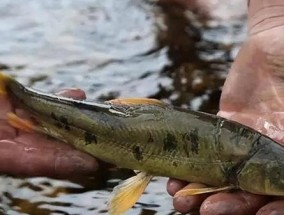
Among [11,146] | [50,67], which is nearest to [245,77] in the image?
[11,146]

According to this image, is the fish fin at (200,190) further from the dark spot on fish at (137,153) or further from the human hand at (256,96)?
the dark spot on fish at (137,153)

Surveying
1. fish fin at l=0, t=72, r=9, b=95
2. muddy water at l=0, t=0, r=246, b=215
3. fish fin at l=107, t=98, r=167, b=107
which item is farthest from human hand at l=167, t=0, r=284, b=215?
fish fin at l=0, t=72, r=9, b=95

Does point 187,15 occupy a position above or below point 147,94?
above

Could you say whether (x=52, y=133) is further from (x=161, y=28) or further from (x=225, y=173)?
(x=161, y=28)

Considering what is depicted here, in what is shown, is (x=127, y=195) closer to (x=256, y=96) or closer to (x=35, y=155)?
(x=35, y=155)

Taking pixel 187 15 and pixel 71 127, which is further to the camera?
pixel 187 15

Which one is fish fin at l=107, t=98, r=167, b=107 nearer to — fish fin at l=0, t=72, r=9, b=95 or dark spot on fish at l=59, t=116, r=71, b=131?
dark spot on fish at l=59, t=116, r=71, b=131
